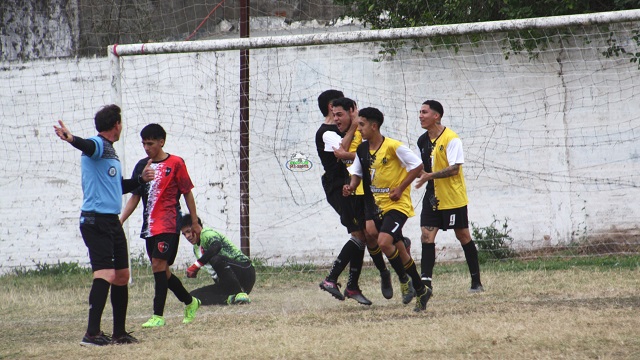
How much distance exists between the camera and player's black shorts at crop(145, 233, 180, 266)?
23.7ft

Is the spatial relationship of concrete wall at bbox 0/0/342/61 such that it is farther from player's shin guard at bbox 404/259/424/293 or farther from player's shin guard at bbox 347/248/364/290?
player's shin guard at bbox 404/259/424/293

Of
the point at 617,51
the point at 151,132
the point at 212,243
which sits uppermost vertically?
the point at 617,51

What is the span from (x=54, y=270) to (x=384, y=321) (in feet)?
23.1

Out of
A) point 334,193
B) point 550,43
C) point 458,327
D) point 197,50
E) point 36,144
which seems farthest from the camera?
point 36,144

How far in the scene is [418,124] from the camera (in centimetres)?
1159

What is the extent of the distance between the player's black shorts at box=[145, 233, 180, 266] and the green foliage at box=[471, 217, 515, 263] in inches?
202

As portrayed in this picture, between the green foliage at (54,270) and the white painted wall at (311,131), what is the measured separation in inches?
6.0

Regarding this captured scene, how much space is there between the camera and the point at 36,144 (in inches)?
499

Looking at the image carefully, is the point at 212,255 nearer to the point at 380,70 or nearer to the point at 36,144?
the point at 380,70

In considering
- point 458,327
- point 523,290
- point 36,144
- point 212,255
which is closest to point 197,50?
point 212,255

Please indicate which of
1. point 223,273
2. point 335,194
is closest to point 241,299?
point 223,273

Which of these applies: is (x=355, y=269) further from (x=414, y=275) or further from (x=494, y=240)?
(x=494, y=240)

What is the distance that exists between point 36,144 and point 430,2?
5965mm

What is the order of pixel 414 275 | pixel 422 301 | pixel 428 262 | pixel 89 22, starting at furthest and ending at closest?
pixel 89 22, pixel 428 262, pixel 414 275, pixel 422 301
